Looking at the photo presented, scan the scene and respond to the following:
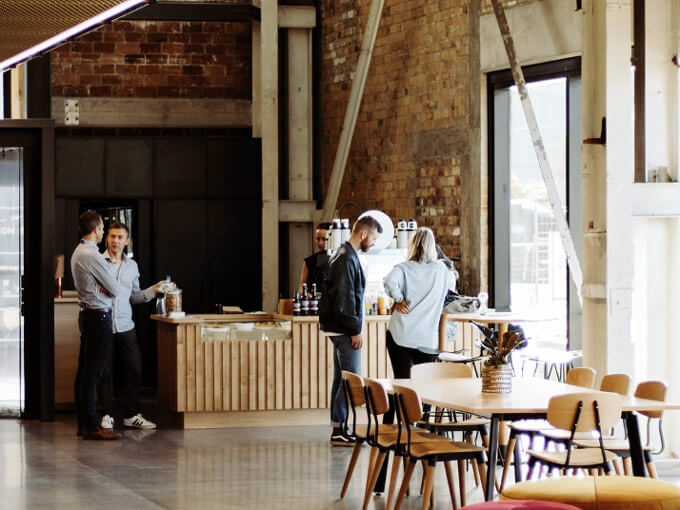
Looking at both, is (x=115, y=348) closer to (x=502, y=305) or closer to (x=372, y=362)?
(x=372, y=362)

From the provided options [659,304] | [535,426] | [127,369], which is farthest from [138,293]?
[659,304]

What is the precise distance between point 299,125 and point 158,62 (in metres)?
2.16

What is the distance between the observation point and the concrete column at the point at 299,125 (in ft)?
41.8

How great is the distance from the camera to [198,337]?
9.30 m

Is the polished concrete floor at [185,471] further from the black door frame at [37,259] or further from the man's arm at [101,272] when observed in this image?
the man's arm at [101,272]

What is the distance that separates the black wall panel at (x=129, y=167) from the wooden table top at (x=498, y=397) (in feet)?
22.9

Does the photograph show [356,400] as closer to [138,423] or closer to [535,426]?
[535,426]

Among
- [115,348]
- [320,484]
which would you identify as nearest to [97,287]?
[115,348]

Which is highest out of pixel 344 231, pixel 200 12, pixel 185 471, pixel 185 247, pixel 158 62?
pixel 200 12

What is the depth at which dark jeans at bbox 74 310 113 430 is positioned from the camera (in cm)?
877

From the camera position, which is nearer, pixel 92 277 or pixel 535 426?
pixel 535 426

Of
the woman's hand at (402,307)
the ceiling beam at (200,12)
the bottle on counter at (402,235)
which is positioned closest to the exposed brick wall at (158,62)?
the ceiling beam at (200,12)

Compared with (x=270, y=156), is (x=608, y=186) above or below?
below

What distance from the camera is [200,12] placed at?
42.1ft
